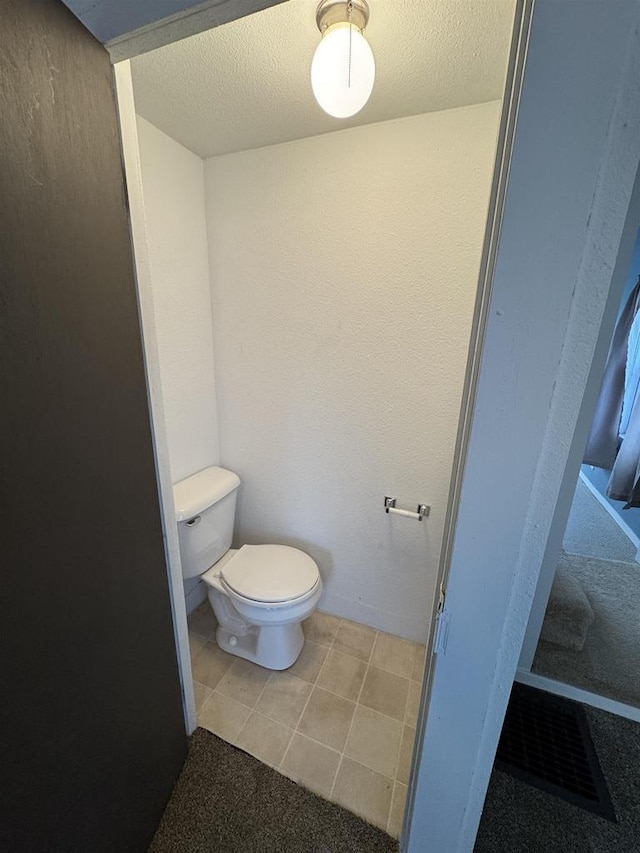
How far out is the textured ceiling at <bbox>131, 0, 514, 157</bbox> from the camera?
83 cm

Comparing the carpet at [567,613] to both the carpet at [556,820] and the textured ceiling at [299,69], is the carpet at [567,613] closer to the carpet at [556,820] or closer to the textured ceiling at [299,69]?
the carpet at [556,820]

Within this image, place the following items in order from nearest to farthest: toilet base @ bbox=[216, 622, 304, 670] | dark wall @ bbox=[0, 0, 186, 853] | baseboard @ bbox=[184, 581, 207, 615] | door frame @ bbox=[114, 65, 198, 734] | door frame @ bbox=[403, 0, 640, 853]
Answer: door frame @ bbox=[403, 0, 640, 853], dark wall @ bbox=[0, 0, 186, 853], door frame @ bbox=[114, 65, 198, 734], toilet base @ bbox=[216, 622, 304, 670], baseboard @ bbox=[184, 581, 207, 615]

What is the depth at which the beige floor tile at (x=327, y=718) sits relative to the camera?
4.12ft

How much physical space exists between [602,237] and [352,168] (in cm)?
119

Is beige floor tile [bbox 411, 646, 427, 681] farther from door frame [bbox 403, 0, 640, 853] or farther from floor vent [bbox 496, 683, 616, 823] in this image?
door frame [bbox 403, 0, 640, 853]

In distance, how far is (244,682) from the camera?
1457 mm

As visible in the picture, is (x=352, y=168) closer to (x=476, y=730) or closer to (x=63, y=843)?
(x=476, y=730)

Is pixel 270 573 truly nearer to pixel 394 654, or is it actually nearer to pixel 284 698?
pixel 284 698

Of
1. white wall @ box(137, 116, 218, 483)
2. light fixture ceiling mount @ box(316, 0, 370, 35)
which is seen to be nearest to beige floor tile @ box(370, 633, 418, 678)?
white wall @ box(137, 116, 218, 483)

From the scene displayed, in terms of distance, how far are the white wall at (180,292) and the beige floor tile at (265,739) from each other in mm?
699

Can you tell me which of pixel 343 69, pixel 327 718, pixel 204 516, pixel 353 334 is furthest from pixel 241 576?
pixel 343 69

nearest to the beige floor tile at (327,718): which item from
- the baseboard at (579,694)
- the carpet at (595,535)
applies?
the baseboard at (579,694)

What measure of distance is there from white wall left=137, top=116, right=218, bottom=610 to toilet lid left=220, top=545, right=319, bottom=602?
44 cm

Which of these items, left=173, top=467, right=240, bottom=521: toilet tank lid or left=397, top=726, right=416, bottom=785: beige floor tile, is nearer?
left=397, top=726, right=416, bottom=785: beige floor tile
